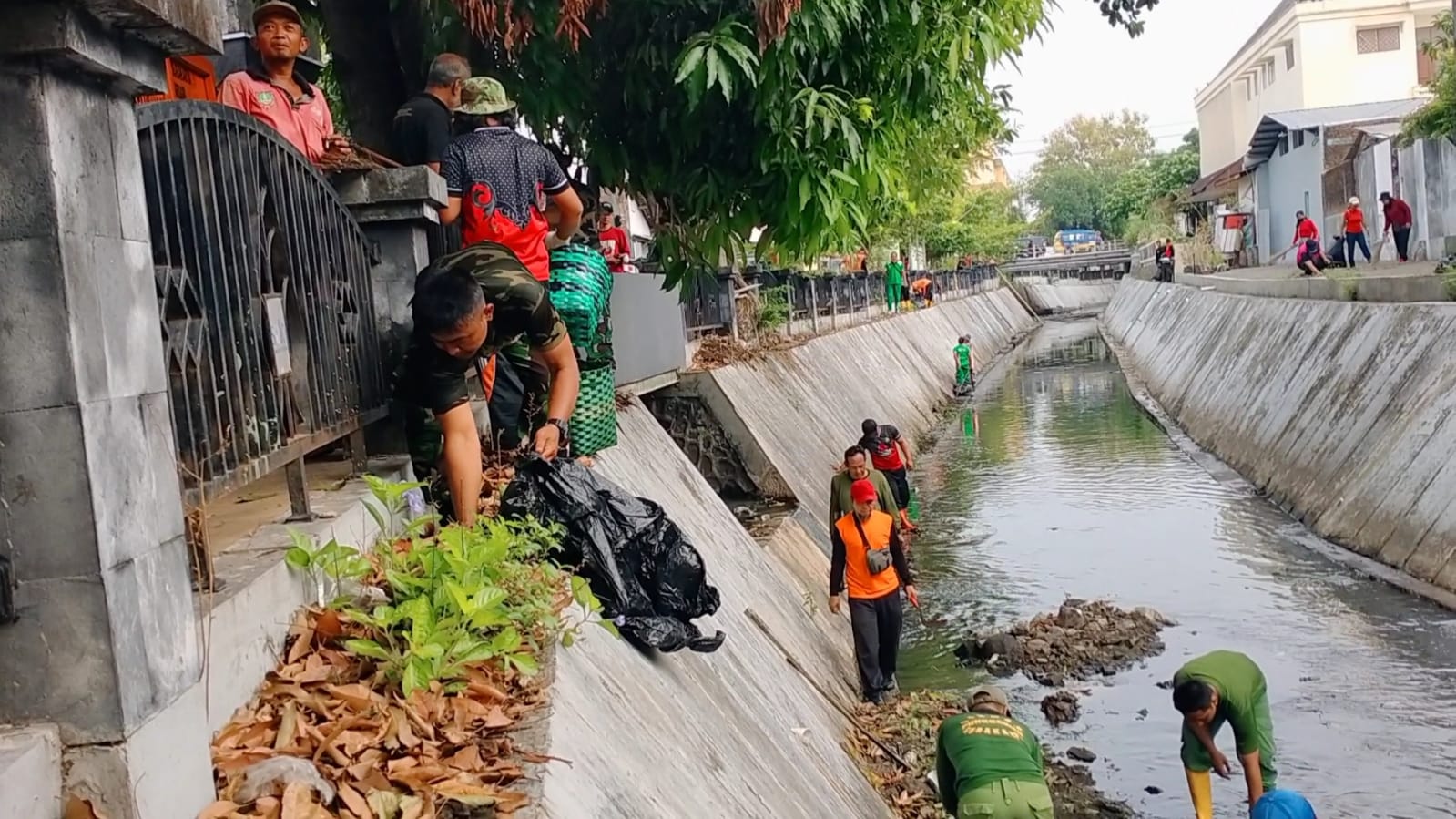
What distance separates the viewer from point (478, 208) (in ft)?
18.4

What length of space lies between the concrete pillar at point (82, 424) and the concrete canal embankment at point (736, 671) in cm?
98

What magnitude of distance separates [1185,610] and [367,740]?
996 cm

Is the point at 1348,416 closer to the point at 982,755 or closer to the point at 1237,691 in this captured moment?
the point at 1237,691

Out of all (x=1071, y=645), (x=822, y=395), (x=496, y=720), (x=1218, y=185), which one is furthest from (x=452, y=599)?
(x=1218, y=185)

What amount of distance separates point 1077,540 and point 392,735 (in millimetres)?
12527

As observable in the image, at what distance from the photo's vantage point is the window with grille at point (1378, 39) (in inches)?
1845

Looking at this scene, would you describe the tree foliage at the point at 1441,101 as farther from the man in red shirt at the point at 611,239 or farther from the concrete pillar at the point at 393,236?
the concrete pillar at the point at 393,236

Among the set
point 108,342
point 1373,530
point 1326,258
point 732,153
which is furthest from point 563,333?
point 1326,258

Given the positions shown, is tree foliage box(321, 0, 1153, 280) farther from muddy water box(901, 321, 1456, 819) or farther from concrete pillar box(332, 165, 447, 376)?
muddy water box(901, 321, 1456, 819)

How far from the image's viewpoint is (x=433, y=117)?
19.2 ft

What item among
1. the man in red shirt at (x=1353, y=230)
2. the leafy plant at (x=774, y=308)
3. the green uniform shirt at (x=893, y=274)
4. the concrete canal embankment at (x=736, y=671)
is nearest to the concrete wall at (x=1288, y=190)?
the man in red shirt at (x=1353, y=230)

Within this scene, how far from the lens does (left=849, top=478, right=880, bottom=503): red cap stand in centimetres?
866

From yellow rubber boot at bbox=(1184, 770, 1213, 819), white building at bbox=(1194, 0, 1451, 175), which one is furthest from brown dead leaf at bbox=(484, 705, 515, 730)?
white building at bbox=(1194, 0, 1451, 175)

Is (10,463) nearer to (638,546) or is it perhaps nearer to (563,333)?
(638,546)
